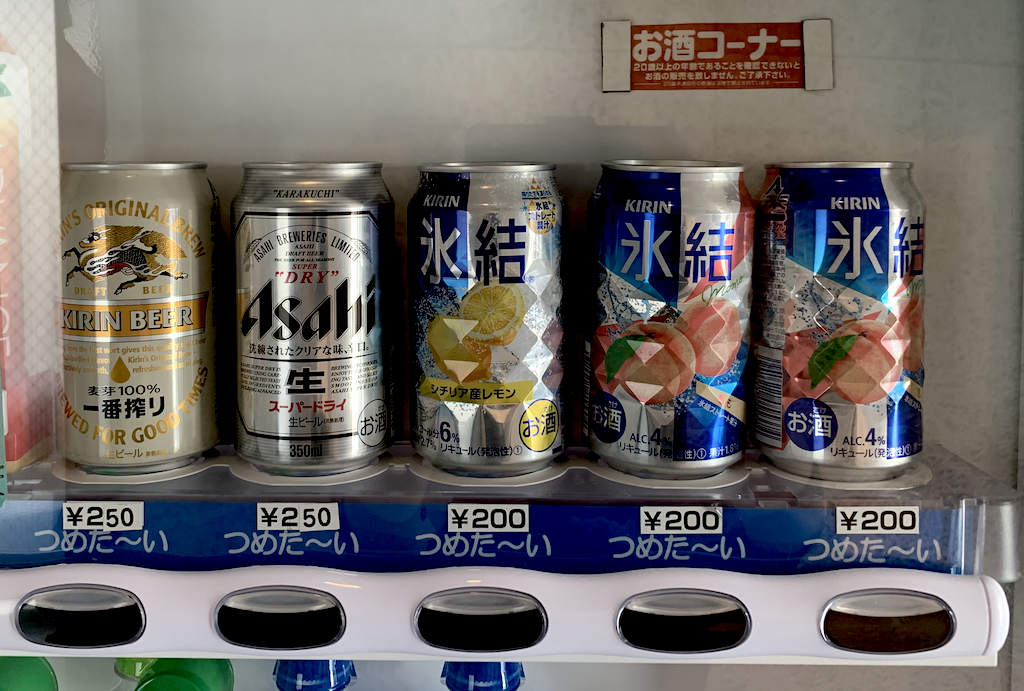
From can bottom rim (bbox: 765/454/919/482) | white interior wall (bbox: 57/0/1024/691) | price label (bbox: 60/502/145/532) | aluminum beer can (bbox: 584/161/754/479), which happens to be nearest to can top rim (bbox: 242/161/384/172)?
white interior wall (bbox: 57/0/1024/691)

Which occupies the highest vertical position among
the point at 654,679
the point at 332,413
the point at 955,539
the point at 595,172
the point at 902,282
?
the point at 595,172

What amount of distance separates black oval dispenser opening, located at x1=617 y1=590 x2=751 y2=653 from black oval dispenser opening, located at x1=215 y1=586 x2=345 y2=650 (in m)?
0.30

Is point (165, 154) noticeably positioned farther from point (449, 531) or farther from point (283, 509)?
point (449, 531)

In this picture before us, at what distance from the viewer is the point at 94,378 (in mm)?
885

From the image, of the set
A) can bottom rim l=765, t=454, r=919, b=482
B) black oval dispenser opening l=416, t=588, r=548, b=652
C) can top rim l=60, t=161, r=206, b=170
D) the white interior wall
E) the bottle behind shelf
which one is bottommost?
the bottle behind shelf

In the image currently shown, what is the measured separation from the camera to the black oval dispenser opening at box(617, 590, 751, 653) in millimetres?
833

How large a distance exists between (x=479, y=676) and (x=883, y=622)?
0.46 meters

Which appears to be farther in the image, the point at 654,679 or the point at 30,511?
the point at 654,679

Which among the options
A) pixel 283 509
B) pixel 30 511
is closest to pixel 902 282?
pixel 283 509

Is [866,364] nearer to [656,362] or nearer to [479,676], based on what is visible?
[656,362]

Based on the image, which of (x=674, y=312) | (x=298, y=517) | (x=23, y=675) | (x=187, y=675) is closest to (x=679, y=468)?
(x=674, y=312)

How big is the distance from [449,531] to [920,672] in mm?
721

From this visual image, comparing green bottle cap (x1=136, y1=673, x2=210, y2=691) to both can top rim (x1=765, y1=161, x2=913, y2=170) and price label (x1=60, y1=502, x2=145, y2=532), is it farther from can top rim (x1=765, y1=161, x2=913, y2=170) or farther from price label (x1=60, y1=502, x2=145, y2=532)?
can top rim (x1=765, y1=161, x2=913, y2=170)

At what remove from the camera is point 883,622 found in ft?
2.75
